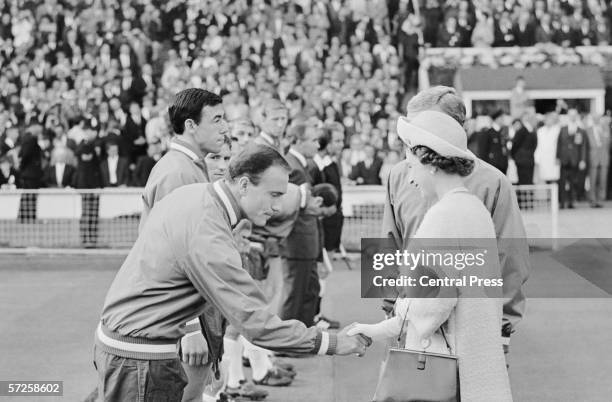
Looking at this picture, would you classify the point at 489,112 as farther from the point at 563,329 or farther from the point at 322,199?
the point at 322,199

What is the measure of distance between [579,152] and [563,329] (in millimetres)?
12032

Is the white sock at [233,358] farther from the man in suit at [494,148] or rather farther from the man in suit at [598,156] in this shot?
Answer: the man in suit at [598,156]

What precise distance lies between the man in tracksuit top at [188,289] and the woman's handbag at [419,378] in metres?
0.55

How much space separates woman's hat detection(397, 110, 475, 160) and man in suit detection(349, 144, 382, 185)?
45.4 ft

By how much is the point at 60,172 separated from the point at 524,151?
9.13 m

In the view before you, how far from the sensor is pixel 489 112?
23016 mm

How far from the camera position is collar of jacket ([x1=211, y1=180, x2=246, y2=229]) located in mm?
4152

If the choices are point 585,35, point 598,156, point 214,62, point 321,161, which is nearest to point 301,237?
point 321,161

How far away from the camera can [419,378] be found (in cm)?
366


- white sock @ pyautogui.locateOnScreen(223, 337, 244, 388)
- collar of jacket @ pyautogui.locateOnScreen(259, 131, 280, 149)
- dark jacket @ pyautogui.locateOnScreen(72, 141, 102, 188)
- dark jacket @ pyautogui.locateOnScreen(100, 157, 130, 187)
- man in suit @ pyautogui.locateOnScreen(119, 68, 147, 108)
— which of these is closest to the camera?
white sock @ pyautogui.locateOnScreen(223, 337, 244, 388)

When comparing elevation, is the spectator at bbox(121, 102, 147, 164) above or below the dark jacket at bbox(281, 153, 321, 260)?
above

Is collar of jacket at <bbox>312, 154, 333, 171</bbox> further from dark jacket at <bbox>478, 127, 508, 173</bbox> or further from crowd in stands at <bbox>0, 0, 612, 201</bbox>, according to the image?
dark jacket at <bbox>478, 127, 508, 173</bbox>

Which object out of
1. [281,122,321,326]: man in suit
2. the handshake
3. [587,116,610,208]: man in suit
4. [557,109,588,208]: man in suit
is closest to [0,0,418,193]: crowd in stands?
[557,109,588,208]: man in suit

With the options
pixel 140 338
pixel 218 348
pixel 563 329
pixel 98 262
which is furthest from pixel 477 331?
pixel 98 262
